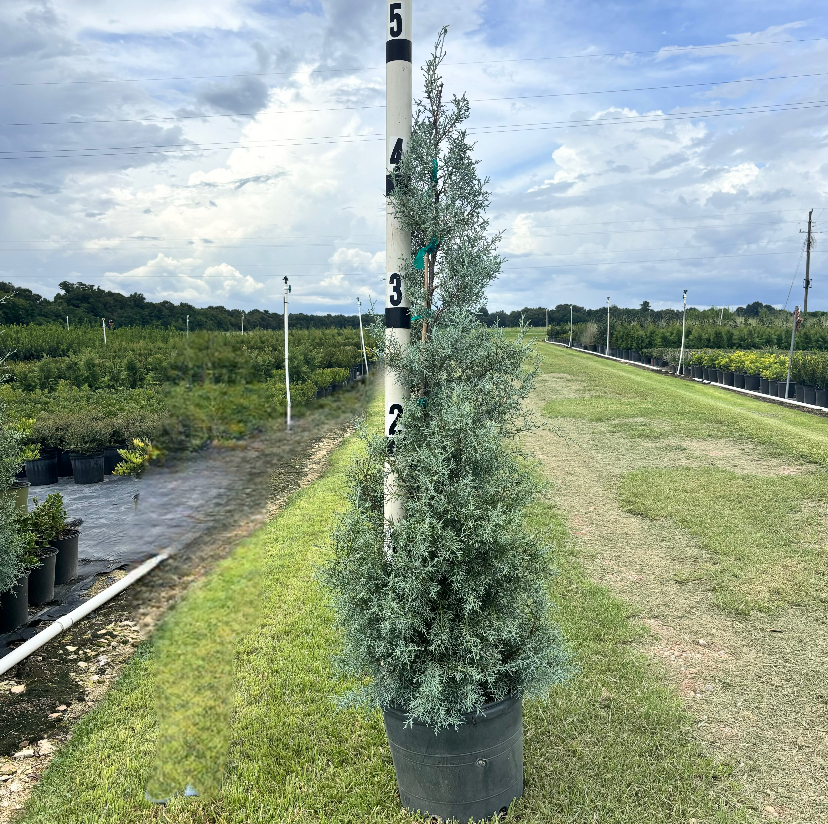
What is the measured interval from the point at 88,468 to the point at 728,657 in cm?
920

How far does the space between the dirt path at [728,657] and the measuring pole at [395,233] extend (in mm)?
776

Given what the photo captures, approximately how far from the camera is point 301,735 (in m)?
3.80

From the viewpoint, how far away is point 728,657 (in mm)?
4766

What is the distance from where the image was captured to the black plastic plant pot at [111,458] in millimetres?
10492

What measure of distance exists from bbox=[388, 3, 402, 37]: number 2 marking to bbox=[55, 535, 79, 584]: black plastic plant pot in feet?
17.7

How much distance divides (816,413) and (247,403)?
1813cm

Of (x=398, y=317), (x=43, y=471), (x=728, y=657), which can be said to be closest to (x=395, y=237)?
(x=398, y=317)

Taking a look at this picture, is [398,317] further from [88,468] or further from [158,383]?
[88,468]

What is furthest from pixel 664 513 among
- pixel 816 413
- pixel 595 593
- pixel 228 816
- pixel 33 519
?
pixel 816 413

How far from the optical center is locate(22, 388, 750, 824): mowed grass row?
3.27 metres

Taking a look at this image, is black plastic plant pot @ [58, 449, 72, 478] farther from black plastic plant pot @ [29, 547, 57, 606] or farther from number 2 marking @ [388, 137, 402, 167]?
number 2 marking @ [388, 137, 402, 167]

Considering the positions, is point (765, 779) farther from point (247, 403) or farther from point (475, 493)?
point (247, 403)

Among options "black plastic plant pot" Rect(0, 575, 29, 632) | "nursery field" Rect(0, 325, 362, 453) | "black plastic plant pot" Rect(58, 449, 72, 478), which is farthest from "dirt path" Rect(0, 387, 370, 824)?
"black plastic plant pot" Rect(58, 449, 72, 478)

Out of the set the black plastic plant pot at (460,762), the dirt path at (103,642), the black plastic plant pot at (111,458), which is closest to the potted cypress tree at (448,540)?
the black plastic plant pot at (460,762)
